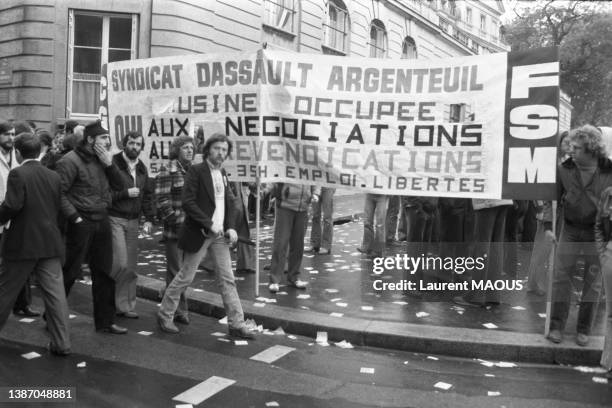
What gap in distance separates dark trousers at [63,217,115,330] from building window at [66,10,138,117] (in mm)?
11058

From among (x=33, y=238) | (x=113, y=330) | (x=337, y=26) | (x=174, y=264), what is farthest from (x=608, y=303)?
(x=337, y=26)

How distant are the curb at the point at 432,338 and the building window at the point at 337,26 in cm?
1793

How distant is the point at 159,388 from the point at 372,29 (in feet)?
77.9

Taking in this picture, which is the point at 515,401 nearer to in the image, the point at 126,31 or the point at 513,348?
the point at 513,348

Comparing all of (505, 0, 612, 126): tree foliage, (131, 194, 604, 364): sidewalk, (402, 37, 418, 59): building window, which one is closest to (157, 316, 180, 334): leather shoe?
(131, 194, 604, 364): sidewalk

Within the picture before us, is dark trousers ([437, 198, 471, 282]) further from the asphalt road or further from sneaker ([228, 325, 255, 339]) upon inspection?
sneaker ([228, 325, 255, 339])

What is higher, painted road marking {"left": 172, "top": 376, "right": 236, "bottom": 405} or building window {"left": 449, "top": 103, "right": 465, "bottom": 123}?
building window {"left": 449, "top": 103, "right": 465, "bottom": 123}

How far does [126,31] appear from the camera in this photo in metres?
15.7

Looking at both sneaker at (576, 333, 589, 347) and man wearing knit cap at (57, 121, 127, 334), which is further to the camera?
sneaker at (576, 333, 589, 347)

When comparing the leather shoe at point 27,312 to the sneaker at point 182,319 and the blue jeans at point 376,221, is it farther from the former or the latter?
the blue jeans at point 376,221

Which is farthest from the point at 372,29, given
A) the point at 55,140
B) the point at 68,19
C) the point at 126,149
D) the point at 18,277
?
the point at 18,277

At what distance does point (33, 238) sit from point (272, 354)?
2.17 m

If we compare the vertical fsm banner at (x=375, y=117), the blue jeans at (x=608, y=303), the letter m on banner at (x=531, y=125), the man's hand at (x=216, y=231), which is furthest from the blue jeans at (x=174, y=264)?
the blue jeans at (x=608, y=303)

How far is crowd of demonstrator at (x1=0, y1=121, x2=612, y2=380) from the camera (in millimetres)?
4855
